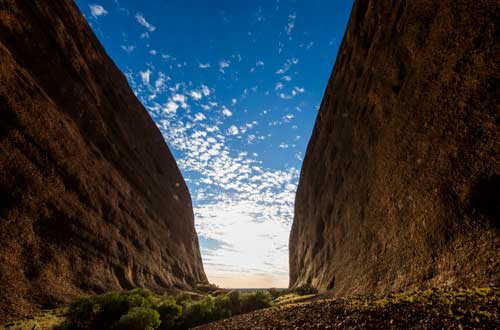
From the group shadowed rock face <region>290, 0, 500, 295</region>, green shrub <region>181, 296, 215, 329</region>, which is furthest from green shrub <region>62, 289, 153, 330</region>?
shadowed rock face <region>290, 0, 500, 295</region>

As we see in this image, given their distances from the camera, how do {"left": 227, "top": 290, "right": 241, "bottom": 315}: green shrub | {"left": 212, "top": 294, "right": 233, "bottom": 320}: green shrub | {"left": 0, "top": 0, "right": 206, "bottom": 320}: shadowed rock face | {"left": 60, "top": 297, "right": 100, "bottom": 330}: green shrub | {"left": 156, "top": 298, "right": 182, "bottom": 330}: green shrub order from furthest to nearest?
{"left": 227, "top": 290, "right": 241, "bottom": 315}: green shrub < {"left": 0, "top": 0, "right": 206, "bottom": 320}: shadowed rock face < {"left": 212, "top": 294, "right": 233, "bottom": 320}: green shrub < {"left": 156, "top": 298, "right": 182, "bottom": 330}: green shrub < {"left": 60, "top": 297, "right": 100, "bottom": 330}: green shrub

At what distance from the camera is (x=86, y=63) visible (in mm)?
41281

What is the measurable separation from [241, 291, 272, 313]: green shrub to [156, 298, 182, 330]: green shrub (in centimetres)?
660

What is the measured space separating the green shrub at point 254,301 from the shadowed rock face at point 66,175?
1481 centimetres

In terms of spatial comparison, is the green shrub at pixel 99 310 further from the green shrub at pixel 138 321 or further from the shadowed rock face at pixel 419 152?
the shadowed rock face at pixel 419 152

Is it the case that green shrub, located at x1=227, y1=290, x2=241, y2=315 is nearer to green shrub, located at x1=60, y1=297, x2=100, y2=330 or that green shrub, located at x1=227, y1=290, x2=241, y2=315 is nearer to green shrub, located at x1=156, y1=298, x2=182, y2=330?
green shrub, located at x1=156, y1=298, x2=182, y2=330

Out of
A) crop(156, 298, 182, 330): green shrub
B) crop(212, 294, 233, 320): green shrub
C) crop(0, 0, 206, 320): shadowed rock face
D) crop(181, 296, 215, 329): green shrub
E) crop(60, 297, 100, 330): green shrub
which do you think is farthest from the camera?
crop(0, 0, 206, 320): shadowed rock face

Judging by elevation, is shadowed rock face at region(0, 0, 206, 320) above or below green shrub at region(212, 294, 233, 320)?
above

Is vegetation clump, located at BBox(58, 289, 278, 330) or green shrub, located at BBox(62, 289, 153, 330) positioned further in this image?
green shrub, located at BBox(62, 289, 153, 330)

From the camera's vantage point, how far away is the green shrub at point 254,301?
2550 centimetres

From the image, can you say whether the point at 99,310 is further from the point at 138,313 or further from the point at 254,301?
the point at 254,301

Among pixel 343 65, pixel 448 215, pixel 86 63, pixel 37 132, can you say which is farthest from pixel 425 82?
pixel 86 63

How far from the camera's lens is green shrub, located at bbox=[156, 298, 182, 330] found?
20.6m

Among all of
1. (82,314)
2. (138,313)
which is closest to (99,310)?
(82,314)
